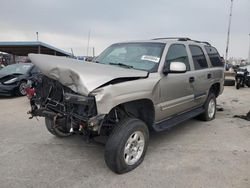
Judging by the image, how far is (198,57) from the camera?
5.66 metres

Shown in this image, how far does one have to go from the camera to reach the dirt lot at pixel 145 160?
11.2 feet

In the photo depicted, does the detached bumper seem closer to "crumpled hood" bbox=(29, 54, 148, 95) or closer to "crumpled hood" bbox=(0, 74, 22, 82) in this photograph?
"crumpled hood" bbox=(0, 74, 22, 82)

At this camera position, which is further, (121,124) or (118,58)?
(118,58)

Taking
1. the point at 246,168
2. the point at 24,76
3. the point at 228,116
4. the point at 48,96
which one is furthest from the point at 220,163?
the point at 24,76

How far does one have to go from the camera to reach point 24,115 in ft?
23.4

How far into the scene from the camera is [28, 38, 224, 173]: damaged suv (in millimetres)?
3283

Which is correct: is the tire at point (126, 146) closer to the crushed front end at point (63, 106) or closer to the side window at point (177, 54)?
the crushed front end at point (63, 106)

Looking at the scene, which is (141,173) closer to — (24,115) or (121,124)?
(121,124)

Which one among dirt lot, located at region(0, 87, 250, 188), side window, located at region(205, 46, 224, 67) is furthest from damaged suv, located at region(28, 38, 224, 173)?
side window, located at region(205, 46, 224, 67)

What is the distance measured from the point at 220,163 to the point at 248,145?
1165 mm

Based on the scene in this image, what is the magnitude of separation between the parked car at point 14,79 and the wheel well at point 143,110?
286 inches

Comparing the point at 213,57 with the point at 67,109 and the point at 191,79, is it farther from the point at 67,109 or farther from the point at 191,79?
the point at 67,109

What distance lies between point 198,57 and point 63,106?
332 cm

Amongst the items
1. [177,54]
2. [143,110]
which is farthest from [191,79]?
[143,110]
